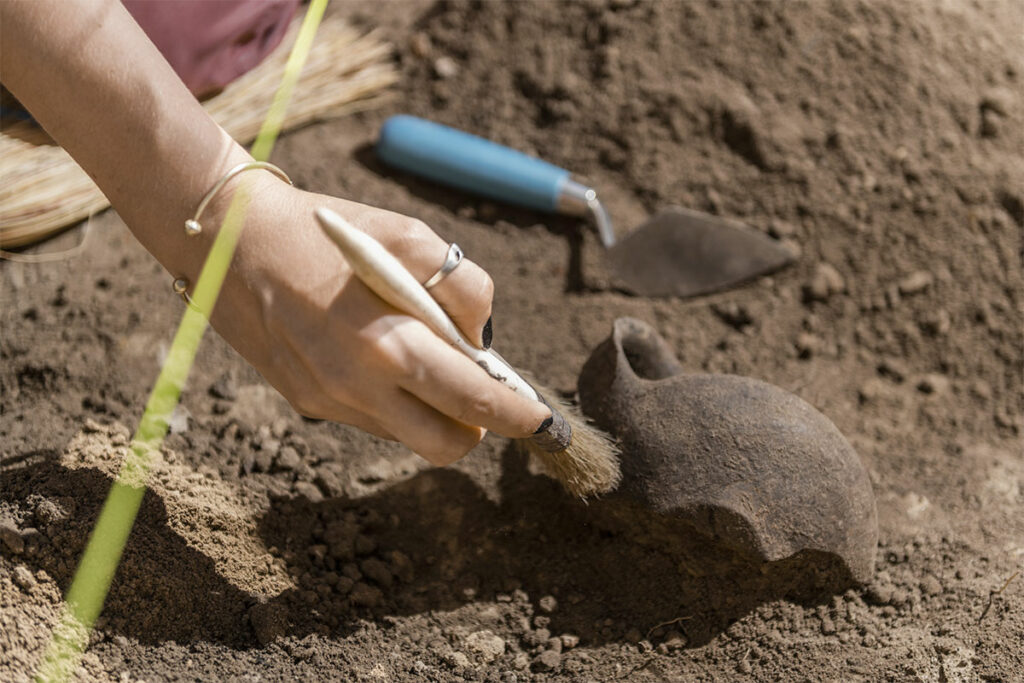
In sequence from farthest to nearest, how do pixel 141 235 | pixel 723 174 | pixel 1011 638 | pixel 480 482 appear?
pixel 723 174
pixel 480 482
pixel 1011 638
pixel 141 235

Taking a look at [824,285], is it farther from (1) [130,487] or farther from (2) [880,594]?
(1) [130,487]

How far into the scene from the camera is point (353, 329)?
1116mm

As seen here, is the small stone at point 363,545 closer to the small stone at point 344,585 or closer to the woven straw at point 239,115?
the small stone at point 344,585

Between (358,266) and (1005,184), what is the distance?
5.68ft

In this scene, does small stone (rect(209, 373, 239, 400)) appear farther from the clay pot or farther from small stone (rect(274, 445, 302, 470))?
the clay pot

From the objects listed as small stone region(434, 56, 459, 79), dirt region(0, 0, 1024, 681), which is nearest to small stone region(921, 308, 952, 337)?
dirt region(0, 0, 1024, 681)

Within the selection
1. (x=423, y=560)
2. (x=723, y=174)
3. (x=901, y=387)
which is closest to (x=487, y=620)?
(x=423, y=560)

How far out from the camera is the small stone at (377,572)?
1.58 meters

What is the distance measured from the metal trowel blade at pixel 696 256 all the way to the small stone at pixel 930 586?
0.83 metres

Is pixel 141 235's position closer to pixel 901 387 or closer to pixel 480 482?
pixel 480 482

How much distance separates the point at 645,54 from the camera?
93.4 inches

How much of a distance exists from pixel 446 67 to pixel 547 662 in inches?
66.2

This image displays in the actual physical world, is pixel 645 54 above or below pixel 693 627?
above

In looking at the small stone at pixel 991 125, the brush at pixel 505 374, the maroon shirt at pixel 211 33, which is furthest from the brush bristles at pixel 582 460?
the small stone at pixel 991 125
